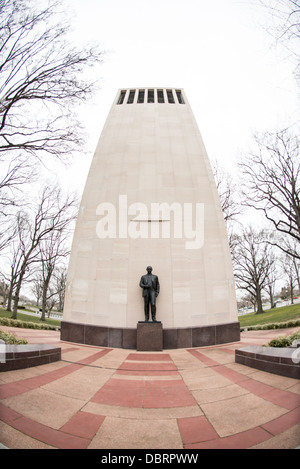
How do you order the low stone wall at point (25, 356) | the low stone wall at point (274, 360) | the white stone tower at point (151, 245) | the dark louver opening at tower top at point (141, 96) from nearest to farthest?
the low stone wall at point (274, 360)
the low stone wall at point (25, 356)
the white stone tower at point (151, 245)
the dark louver opening at tower top at point (141, 96)

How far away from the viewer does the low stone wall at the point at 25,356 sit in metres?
5.01

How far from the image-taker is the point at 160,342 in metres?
8.22

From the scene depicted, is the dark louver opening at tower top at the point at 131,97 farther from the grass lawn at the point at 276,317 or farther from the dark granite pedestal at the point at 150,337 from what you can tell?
the grass lawn at the point at 276,317

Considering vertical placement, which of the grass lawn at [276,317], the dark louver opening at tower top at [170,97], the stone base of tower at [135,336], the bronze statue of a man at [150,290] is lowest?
the grass lawn at [276,317]

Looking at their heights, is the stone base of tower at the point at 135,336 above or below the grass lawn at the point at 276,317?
above

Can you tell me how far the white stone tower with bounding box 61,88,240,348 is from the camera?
923cm

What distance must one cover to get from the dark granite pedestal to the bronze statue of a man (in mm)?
335

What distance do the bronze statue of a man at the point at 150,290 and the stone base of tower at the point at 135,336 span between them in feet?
3.52

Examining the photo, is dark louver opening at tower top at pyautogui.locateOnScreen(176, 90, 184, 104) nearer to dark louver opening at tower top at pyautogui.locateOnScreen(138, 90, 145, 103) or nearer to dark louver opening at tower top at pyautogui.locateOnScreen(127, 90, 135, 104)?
dark louver opening at tower top at pyautogui.locateOnScreen(138, 90, 145, 103)

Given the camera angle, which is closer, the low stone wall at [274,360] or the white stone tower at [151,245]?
the low stone wall at [274,360]

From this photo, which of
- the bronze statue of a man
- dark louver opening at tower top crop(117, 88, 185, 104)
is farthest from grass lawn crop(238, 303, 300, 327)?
dark louver opening at tower top crop(117, 88, 185, 104)

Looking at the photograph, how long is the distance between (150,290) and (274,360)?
186 inches

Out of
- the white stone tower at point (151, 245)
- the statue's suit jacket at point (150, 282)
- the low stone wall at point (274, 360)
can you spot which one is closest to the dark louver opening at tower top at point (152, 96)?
the white stone tower at point (151, 245)

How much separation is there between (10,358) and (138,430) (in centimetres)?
382
